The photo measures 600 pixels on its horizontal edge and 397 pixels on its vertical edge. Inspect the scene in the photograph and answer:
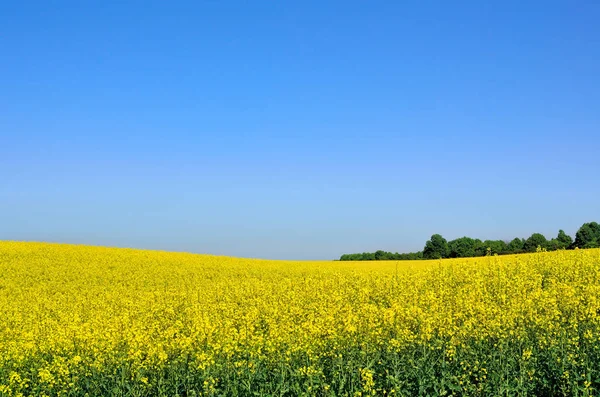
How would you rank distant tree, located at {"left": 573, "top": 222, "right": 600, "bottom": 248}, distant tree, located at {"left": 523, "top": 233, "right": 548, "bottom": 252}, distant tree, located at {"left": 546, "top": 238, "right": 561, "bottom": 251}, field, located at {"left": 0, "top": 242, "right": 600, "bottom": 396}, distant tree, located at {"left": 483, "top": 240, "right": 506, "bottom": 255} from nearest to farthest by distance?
field, located at {"left": 0, "top": 242, "right": 600, "bottom": 396}
distant tree, located at {"left": 546, "top": 238, "right": 561, "bottom": 251}
distant tree, located at {"left": 523, "top": 233, "right": 548, "bottom": 252}
distant tree, located at {"left": 483, "top": 240, "right": 506, "bottom": 255}
distant tree, located at {"left": 573, "top": 222, "right": 600, "bottom": 248}

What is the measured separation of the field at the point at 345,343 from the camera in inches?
379

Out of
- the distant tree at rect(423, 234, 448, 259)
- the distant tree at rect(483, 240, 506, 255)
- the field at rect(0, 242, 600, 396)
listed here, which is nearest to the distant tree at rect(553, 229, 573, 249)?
the distant tree at rect(483, 240, 506, 255)

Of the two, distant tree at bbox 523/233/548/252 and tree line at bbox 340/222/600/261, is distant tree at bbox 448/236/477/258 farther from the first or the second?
distant tree at bbox 523/233/548/252

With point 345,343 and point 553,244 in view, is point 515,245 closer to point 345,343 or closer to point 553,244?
point 553,244

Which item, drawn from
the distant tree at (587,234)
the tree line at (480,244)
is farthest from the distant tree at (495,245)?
the distant tree at (587,234)

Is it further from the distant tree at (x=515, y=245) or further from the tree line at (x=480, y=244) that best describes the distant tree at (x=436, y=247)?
the distant tree at (x=515, y=245)

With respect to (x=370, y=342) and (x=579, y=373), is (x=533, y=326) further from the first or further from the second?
(x=370, y=342)

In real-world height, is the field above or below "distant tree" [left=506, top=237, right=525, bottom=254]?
below

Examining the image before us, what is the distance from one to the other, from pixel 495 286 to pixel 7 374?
48.4 ft

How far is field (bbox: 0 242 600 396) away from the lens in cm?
962

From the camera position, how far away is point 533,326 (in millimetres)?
12688

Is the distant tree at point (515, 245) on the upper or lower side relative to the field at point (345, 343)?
upper

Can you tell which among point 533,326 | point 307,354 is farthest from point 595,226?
point 307,354

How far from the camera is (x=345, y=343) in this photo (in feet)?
38.7
